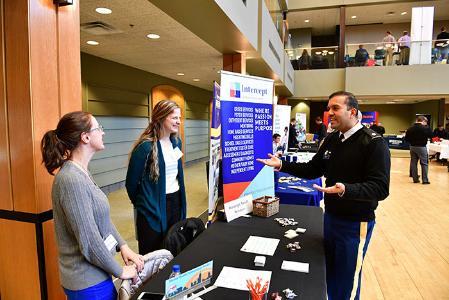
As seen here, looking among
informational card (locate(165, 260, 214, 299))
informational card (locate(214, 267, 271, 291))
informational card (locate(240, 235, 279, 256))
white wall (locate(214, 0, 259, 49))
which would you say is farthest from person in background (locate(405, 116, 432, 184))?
informational card (locate(165, 260, 214, 299))

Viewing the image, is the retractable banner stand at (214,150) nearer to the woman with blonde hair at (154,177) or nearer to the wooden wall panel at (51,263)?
the woman with blonde hair at (154,177)

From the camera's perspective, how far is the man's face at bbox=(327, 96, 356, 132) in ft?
6.50

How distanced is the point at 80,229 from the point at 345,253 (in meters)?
1.49

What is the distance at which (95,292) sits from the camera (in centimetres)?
142

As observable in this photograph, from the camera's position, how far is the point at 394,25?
52.3 ft

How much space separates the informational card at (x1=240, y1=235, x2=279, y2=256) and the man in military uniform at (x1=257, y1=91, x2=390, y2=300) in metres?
0.36

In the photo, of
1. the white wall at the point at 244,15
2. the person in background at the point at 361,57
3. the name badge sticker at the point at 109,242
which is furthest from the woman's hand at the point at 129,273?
the person in background at the point at 361,57

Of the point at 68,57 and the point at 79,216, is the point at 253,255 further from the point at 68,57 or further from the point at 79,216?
the point at 68,57

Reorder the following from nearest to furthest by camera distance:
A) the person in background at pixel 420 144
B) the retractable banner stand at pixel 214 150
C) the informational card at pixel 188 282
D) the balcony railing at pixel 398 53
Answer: the informational card at pixel 188 282
the retractable banner stand at pixel 214 150
the person in background at pixel 420 144
the balcony railing at pixel 398 53

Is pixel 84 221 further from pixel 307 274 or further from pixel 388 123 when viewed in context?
pixel 388 123

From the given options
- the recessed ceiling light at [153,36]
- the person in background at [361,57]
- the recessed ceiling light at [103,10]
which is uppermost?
the person in background at [361,57]

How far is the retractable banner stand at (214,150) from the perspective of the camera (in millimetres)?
2186

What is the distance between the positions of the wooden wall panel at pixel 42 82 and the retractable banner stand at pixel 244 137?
1.07m

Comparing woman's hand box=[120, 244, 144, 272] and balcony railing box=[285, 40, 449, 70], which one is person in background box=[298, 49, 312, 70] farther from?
woman's hand box=[120, 244, 144, 272]
